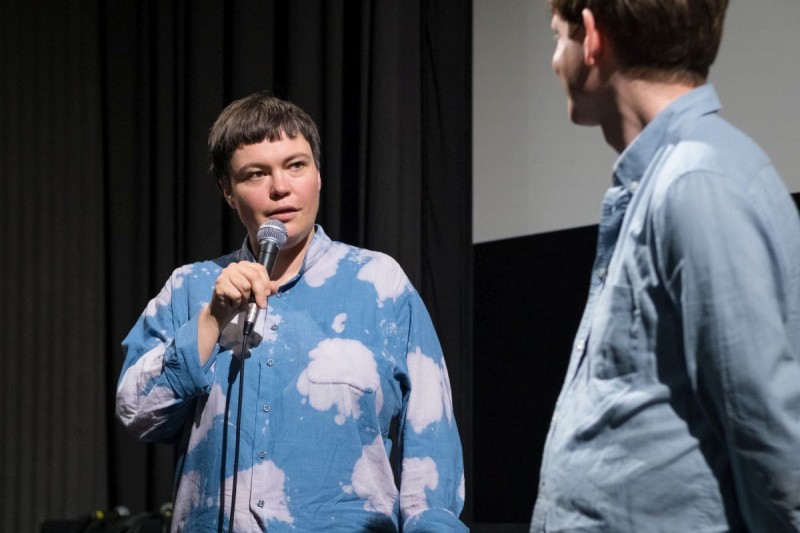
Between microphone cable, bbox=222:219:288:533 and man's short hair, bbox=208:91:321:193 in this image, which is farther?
man's short hair, bbox=208:91:321:193

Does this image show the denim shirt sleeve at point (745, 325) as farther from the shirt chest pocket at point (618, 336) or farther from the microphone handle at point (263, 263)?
the microphone handle at point (263, 263)

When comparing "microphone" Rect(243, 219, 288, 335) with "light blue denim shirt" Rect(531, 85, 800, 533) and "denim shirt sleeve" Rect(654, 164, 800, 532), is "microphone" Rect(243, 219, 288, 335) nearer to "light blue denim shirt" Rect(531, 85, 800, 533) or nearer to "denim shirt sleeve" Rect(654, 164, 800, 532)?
"light blue denim shirt" Rect(531, 85, 800, 533)

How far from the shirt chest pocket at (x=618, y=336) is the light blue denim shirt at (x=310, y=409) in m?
0.73

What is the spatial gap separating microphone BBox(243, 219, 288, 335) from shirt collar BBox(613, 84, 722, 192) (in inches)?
28.1

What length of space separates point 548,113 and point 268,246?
1.34 metres

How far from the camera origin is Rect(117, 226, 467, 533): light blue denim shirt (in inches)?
68.1

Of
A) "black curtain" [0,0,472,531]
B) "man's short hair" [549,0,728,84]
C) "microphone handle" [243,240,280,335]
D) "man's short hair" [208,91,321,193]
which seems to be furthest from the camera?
"black curtain" [0,0,472,531]

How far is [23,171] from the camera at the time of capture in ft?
12.8

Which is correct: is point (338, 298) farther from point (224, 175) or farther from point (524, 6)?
point (524, 6)

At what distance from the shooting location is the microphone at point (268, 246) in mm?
1659

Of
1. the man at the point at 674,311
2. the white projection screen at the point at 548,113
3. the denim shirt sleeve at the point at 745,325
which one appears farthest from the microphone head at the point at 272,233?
the white projection screen at the point at 548,113

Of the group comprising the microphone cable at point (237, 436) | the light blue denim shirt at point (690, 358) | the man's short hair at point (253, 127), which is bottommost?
the microphone cable at point (237, 436)

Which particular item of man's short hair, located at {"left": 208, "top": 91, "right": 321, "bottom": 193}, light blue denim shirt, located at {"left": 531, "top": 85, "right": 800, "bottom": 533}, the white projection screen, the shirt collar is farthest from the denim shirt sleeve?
the white projection screen

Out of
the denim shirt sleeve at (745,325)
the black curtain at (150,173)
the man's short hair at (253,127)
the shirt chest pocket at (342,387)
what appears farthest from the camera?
the black curtain at (150,173)
